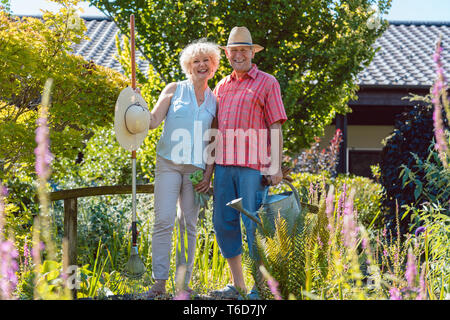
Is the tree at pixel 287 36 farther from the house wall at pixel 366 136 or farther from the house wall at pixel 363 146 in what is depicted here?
the house wall at pixel 366 136

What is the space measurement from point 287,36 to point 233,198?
8.79 feet

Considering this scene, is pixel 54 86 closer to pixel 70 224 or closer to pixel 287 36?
pixel 70 224

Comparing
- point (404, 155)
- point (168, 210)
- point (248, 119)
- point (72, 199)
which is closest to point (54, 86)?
point (72, 199)

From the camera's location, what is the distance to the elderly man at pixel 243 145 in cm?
327

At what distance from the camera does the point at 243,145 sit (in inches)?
128

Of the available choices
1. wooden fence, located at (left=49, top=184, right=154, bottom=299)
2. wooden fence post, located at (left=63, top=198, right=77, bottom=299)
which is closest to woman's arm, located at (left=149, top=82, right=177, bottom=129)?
wooden fence, located at (left=49, top=184, right=154, bottom=299)

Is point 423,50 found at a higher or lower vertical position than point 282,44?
higher

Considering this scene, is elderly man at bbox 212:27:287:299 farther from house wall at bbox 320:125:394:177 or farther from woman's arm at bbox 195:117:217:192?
house wall at bbox 320:125:394:177

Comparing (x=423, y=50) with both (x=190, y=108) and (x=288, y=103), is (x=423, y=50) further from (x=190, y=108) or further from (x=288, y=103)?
(x=190, y=108)

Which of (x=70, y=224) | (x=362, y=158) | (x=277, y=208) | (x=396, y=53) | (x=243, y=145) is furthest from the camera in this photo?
(x=396, y=53)

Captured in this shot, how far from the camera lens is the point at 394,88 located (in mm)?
10180

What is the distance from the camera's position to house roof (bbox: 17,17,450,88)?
1071 cm
